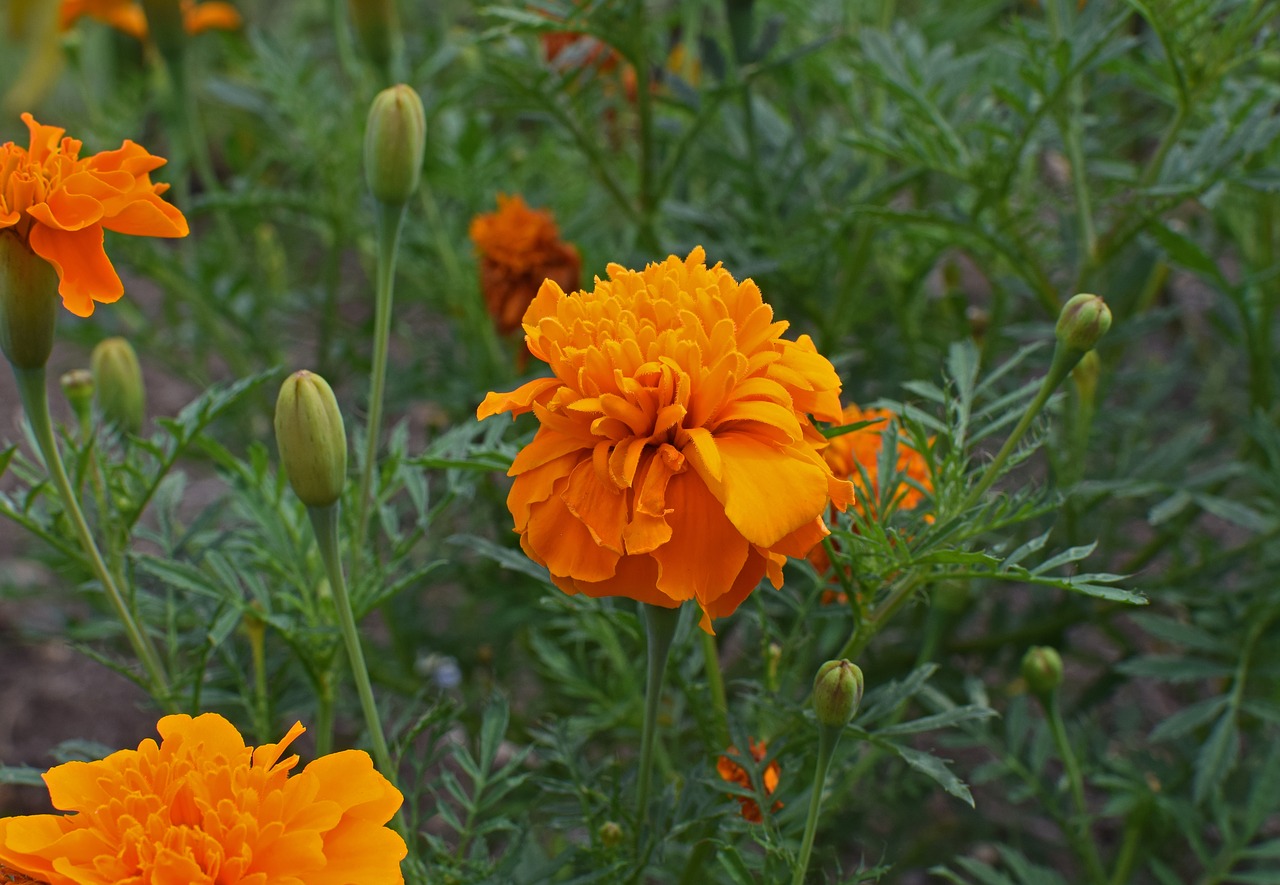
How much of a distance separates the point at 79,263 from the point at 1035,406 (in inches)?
21.1

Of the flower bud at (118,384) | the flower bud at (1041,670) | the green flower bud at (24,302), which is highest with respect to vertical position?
the green flower bud at (24,302)

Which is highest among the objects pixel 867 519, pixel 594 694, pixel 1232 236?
pixel 867 519

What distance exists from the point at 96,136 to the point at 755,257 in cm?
95

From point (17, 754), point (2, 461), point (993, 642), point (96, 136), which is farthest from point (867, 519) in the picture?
point (17, 754)

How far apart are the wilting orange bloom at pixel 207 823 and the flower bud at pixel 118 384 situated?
0.48 meters

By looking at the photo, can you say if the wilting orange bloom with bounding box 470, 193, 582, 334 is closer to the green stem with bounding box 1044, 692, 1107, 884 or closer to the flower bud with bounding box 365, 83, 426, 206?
the flower bud with bounding box 365, 83, 426, 206

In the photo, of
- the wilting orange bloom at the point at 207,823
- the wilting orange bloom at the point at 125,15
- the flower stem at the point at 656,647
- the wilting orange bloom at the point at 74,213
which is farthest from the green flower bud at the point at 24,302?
the wilting orange bloom at the point at 125,15

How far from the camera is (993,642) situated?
1.29 metres

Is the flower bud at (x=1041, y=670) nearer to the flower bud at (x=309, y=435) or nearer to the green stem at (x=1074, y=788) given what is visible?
the green stem at (x=1074, y=788)

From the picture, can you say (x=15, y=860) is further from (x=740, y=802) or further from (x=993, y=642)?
(x=993, y=642)

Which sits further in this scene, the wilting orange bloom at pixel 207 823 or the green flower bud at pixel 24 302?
the green flower bud at pixel 24 302

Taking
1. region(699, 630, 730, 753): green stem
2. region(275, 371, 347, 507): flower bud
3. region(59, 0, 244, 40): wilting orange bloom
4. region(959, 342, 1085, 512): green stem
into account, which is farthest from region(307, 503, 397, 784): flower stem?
region(59, 0, 244, 40): wilting orange bloom

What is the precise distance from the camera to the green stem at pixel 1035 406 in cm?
63

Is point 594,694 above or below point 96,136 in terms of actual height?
below
